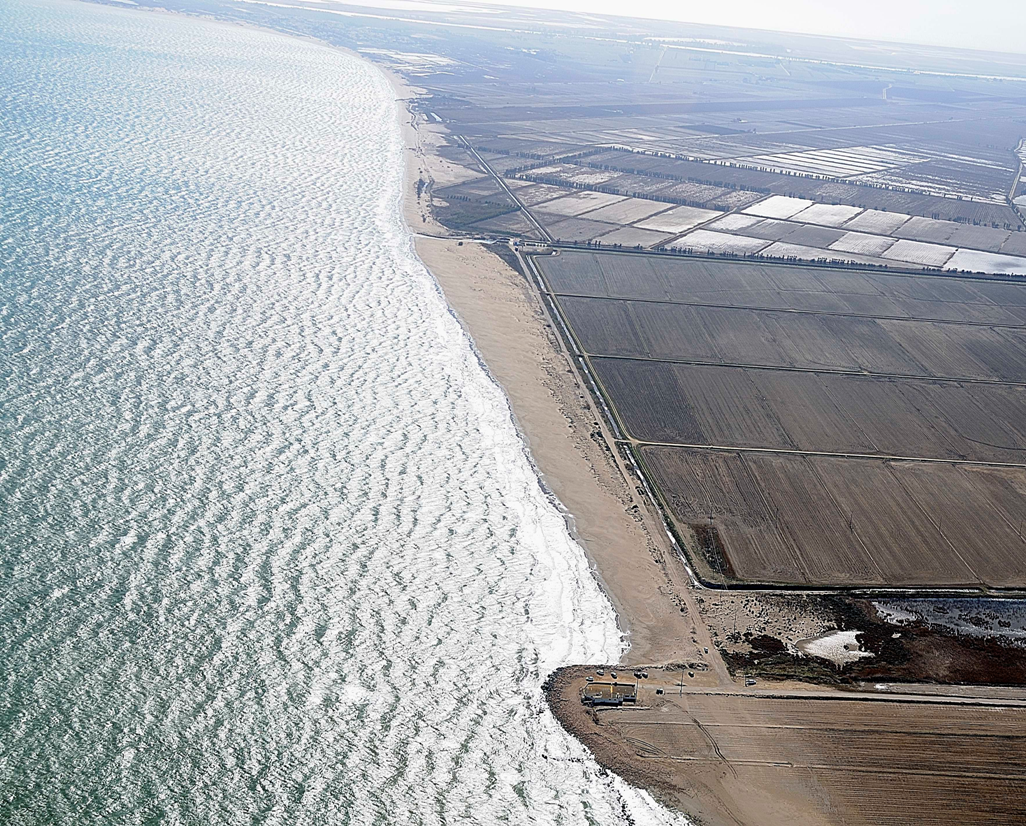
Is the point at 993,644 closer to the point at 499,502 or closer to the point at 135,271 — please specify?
the point at 499,502

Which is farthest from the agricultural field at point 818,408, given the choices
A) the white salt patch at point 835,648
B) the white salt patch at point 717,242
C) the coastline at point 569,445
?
the white salt patch at point 717,242

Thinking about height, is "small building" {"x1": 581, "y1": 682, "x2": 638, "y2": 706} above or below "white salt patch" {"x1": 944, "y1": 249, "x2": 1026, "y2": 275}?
below

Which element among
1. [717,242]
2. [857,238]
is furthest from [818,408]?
[857,238]

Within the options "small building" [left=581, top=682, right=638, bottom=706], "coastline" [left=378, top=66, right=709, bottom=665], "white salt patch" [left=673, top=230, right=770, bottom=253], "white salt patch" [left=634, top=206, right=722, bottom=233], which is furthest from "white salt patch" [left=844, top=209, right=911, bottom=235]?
"small building" [left=581, top=682, right=638, bottom=706]

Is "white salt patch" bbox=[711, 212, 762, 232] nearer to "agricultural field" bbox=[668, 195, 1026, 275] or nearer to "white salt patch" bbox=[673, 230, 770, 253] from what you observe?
"agricultural field" bbox=[668, 195, 1026, 275]

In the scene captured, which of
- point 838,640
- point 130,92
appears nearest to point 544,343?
point 838,640

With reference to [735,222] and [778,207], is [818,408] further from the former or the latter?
[778,207]

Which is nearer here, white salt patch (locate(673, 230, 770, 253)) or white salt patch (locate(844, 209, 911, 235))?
white salt patch (locate(673, 230, 770, 253))
